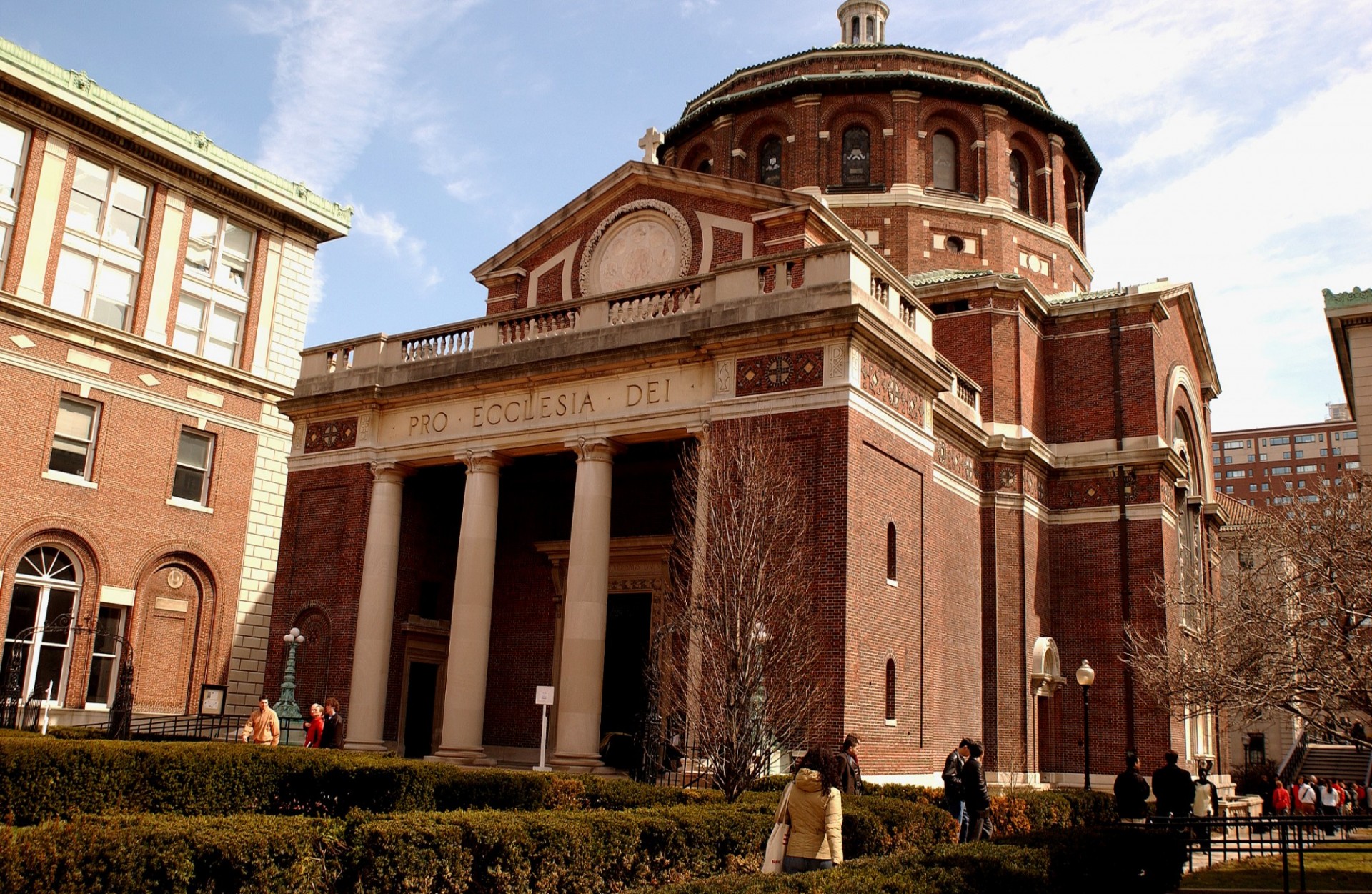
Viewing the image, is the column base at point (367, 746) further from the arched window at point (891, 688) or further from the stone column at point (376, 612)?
the arched window at point (891, 688)

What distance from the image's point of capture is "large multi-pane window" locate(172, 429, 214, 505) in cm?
3556

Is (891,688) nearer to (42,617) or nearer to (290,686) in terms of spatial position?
(290,686)

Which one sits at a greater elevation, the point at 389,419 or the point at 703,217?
the point at 703,217

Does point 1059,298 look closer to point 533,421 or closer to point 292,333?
point 533,421

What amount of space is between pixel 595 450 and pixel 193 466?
1781 centimetres

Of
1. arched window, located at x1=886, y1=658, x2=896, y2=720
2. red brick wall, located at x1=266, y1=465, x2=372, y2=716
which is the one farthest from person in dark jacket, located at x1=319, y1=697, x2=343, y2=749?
arched window, located at x1=886, y1=658, x2=896, y2=720

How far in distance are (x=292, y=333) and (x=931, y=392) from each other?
24.0 meters

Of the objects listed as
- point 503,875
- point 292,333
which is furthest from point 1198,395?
point 503,875

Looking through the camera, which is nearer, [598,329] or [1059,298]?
[598,329]

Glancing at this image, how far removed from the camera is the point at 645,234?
27.7 m

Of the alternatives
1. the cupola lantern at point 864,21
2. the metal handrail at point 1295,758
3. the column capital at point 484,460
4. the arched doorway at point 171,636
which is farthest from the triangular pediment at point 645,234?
the metal handrail at point 1295,758

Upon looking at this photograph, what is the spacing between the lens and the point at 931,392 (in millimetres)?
24859

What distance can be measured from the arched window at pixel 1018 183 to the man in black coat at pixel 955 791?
2444 cm

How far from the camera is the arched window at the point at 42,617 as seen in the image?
3103 centimetres
